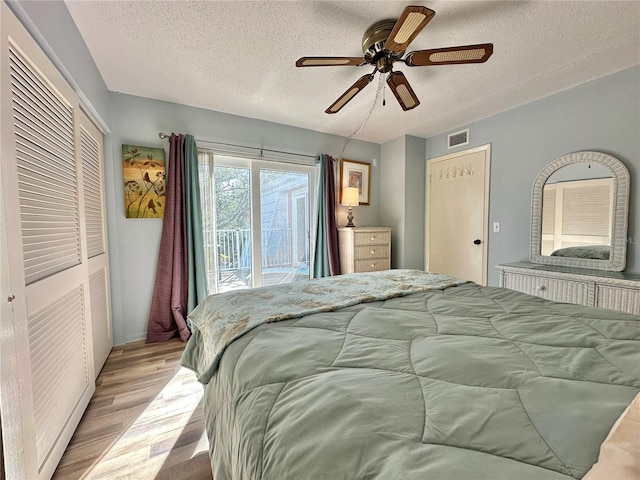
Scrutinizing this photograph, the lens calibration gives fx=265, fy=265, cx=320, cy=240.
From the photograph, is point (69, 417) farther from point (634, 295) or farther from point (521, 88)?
point (521, 88)

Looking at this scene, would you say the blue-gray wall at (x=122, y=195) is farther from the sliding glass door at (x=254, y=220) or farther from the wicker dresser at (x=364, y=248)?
the wicker dresser at (x=364, y=248)

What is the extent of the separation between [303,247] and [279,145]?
133 cm

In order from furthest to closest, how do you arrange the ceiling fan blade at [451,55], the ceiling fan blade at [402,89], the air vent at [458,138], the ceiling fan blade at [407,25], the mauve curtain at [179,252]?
the air vent at [458,138]
the mauve curtain at [179,252]
the ceiling fan blade at [402,89]
the ceiling fan blade at [451,55]
the ceiling fan blade at [407,25]

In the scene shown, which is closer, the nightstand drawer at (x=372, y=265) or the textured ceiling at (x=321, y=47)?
the textured ceiling at (x=321, y=47)

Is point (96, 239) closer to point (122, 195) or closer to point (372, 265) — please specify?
point (122, 195)

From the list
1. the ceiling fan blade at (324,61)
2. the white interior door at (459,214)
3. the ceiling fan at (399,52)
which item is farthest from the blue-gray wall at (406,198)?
the ceiling fan blade at (324,61)

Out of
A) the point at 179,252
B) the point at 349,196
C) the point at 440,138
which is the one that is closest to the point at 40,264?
the point at 179,252

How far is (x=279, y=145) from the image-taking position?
327 centimetres

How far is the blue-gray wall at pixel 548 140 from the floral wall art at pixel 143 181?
3.50 meters

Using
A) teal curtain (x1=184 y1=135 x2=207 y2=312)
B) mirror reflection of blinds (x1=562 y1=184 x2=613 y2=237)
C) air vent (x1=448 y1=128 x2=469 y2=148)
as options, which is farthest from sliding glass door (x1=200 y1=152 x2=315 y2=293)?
mirror reflection of blinds (x1=562 y1=184 x2=613 y2=237)

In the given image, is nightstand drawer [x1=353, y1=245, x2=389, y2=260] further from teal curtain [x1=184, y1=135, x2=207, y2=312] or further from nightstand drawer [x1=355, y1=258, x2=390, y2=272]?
teal curtain [x1=184, y1=135, x2=207, y2=312]

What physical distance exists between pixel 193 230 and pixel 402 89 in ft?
7.53

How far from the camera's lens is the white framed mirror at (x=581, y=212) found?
7.20 ft

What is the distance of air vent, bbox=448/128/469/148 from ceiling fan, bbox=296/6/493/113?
1.72 metres
